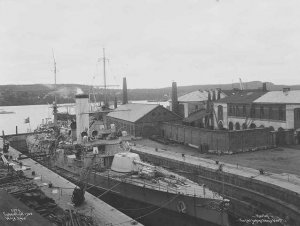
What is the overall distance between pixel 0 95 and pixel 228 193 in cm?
17591

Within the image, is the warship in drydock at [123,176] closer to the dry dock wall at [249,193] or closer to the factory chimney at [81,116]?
the factory chimney at [81,116]

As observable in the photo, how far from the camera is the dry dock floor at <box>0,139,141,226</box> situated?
15.4 meters

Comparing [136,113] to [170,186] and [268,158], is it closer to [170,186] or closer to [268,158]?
[268,158]

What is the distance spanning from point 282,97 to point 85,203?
3090 cm

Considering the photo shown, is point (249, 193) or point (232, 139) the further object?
point (232, 139)

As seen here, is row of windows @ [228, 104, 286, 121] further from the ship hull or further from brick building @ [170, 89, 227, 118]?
the ship hull

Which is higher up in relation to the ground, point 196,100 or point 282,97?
point 282,97

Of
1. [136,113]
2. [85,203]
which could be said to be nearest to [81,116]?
[85,203]

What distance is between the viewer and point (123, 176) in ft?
77.8

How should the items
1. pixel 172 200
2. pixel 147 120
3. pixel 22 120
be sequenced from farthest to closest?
1. pixel 22 120
2. pixel 147 120
3. pixel 172 200

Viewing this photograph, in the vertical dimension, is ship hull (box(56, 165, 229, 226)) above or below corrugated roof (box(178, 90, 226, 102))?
below

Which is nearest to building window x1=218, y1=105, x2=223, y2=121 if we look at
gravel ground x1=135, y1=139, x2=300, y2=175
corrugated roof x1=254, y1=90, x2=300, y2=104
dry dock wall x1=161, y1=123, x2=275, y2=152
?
corrugated roof x1=254, y1=90, x2=300, y2=104

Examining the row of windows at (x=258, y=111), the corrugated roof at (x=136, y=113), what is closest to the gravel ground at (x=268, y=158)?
the row of windows at (x=258, y=111)

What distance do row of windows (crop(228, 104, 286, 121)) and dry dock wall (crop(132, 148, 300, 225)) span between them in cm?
1690
